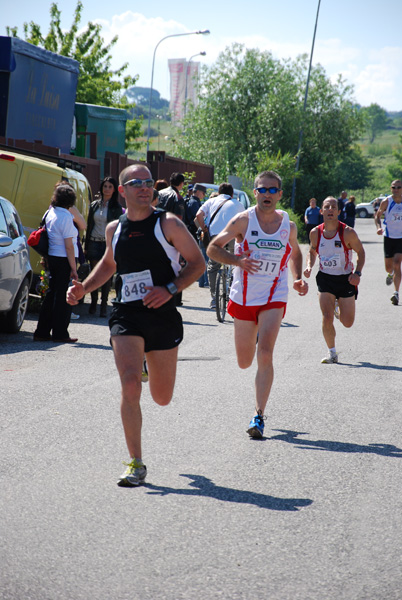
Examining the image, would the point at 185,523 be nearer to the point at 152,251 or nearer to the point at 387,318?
the point at 152,251

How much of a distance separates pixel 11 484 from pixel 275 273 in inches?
107

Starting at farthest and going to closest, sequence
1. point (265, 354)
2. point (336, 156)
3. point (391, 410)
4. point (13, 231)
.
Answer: point (336, 156) < point (13, 231) < point (391, 410) < point (265, 354)

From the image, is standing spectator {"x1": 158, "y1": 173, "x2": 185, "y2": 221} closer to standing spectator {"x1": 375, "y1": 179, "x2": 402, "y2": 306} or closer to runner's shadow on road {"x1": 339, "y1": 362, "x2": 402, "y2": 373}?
runner's shadow on road {"x1": 339, "y1": 362, "x2": 402, "y2": 373}

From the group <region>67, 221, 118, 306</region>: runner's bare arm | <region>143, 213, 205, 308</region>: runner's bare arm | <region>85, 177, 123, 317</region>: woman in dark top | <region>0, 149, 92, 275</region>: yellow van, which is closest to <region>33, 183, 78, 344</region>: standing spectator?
<region>85, 177, 123, 317</region>: woman in dark top

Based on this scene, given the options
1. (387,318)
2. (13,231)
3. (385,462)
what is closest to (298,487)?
(385,462)

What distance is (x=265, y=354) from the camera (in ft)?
21.2

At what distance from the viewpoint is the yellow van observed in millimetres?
12742

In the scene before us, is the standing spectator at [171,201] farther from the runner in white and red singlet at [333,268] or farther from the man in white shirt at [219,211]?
the runner in white and red singlet at [333,268]

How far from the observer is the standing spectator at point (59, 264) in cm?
1067

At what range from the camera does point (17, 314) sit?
1104 centimetres

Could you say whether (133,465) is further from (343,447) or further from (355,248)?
(355,248)

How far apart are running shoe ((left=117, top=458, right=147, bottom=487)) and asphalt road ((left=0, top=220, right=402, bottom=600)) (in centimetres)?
6

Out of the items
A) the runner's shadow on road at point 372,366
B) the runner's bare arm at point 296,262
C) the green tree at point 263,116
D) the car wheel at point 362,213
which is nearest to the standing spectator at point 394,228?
the runner's shadow on road at point 372,366

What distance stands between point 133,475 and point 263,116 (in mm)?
45588
